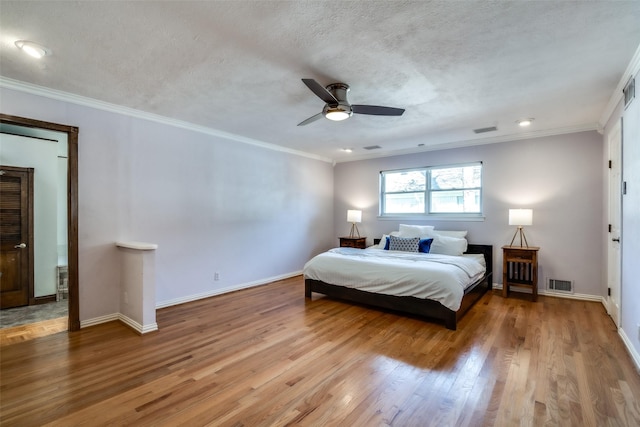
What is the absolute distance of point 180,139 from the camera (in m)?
4.18

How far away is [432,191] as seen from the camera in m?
5.76

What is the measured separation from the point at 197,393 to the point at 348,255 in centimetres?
281

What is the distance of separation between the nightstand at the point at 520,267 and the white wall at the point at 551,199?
0.67 feet

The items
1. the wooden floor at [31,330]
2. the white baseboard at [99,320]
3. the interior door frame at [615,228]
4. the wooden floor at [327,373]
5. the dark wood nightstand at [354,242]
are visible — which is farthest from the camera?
the dark wood nightstand at [354,242]

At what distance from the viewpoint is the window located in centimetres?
535

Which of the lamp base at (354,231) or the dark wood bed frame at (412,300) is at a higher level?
the lamp base at (354,231)

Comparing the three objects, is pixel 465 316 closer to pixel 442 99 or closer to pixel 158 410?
pixel 442 99

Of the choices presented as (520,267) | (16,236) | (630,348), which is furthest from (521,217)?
(16,236)

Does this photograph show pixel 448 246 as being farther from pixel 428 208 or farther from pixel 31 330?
pixel 31 330

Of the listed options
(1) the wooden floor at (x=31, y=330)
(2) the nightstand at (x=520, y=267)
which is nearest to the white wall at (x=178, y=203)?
(1) the wooden floor at (x=31, y=330)

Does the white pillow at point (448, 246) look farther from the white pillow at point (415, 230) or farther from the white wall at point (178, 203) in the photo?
the white wall at point (178, 203)

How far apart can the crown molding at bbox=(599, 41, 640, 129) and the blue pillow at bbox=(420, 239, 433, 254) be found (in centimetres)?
269

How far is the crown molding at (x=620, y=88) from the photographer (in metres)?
2.43

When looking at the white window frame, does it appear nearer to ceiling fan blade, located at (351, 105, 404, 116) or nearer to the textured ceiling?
the textured ceiling
